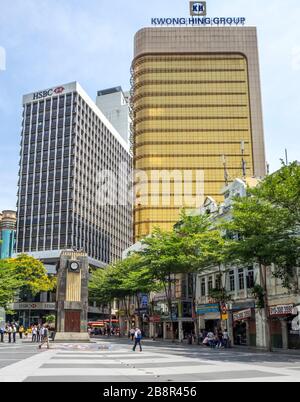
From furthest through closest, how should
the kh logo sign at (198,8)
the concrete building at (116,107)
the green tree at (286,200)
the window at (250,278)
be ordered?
the concrete building at (116,107), the kh logo sign at (198,8), the window at (250,278), the green tree at (286,200)

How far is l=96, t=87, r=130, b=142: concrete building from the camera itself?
176500mm

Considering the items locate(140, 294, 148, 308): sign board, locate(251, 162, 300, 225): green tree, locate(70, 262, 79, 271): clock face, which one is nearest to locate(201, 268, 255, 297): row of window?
locate(70, 262, 79, 271): clock face

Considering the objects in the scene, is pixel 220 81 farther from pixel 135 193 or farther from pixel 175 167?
pixel 135 193

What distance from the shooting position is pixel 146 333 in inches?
3206

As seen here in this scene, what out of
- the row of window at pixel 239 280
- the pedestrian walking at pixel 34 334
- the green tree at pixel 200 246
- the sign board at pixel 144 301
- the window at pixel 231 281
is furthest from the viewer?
the sign board at pixel 144 301

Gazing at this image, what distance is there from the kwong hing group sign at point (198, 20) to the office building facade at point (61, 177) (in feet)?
87.3

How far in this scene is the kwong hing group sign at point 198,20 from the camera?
374ft

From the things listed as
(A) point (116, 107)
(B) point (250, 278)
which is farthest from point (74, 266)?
(A) point (116, 107)

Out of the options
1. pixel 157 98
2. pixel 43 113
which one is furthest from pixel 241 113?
pixel 43 113

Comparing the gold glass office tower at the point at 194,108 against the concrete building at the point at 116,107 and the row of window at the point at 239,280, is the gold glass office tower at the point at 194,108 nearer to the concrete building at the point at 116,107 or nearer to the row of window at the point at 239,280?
the row of window at the point at 239,280

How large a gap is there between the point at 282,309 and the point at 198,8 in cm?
9479

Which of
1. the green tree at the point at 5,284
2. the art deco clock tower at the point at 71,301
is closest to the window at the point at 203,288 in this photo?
the art deco clock tower at the point at 71,301

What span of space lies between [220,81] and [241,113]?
918 cm

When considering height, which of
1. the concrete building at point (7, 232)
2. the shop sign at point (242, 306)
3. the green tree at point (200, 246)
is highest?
the concrete building at point (7, 232)
